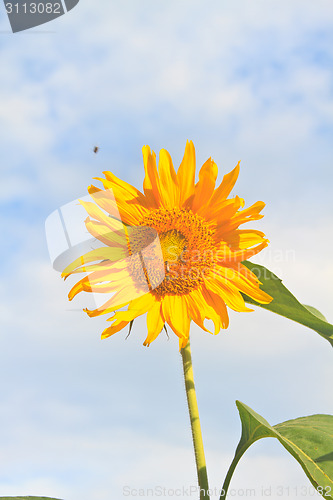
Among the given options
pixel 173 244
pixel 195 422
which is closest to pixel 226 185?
pixel 173 244

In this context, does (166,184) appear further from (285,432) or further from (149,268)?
(285,432)

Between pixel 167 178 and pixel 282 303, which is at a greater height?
pixel 167 178

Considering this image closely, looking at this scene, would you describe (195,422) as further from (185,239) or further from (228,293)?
(185,239)

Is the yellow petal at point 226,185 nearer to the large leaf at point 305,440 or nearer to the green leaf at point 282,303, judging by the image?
the green leaf at point 282,303

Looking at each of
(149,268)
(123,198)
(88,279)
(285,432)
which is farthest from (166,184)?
(285,432)

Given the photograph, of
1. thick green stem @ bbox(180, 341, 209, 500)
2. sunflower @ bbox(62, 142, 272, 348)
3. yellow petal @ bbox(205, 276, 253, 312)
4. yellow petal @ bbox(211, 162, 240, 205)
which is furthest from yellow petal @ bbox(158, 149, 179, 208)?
thick green stem @ bbox(180, 341, 209, 500)

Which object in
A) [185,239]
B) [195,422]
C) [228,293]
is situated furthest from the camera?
[185,239]
